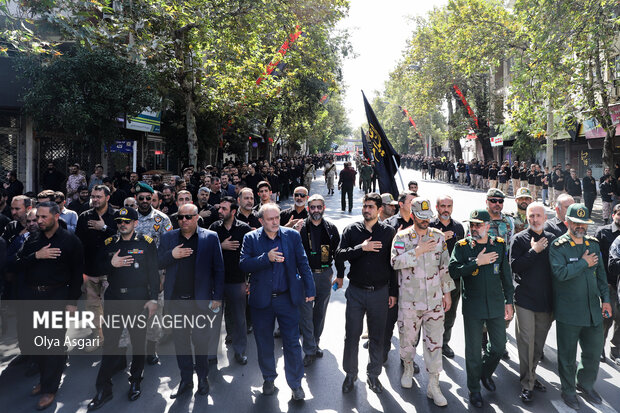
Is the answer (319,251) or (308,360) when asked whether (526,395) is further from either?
(319,251)

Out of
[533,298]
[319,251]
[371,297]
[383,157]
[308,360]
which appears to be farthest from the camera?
[383,157]

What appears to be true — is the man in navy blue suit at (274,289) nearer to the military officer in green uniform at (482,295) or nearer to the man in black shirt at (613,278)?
the military officer in green uniform at (482,295)

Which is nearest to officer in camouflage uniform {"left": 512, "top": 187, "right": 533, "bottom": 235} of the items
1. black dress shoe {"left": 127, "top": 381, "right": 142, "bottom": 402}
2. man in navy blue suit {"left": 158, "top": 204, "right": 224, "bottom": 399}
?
man in navy blue suit {"left": 158, "top": 204, "right": 224, "bottom": 399}

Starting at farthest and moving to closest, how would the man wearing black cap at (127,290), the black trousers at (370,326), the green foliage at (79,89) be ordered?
the green foliage at (79,89) → the black trousers at (370,326) → the man wearing black cap at (127,290)

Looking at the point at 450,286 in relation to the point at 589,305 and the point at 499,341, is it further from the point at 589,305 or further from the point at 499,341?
the point at 589,305

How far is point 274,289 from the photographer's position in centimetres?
452

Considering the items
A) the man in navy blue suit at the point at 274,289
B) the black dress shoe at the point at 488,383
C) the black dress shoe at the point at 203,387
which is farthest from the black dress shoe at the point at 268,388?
the black dress shoe at the point at 488,383

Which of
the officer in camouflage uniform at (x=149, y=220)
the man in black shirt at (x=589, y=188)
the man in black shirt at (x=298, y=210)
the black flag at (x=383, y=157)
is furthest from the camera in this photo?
the man in black shirt at (x=589, y=188)

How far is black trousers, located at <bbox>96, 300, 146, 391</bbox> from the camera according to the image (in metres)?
4.44

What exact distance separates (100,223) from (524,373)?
5.16 m

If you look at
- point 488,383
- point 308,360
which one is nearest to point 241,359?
point 308,360

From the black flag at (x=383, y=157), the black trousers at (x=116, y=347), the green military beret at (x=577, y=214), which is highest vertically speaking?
the black flag at (x=383, y=157)

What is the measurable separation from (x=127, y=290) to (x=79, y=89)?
26.1 ft

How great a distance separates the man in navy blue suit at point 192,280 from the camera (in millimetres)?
4664
